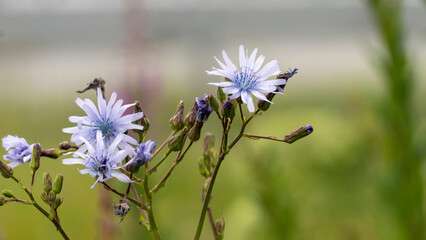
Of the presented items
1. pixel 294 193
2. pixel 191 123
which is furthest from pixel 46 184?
pixel 294 193

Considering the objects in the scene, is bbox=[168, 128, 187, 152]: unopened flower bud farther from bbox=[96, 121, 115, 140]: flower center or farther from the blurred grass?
the blurred grass

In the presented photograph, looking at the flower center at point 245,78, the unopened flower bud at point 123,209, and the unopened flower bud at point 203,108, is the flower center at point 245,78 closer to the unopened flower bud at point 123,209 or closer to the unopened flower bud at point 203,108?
the unopened flower bud at point 203,108

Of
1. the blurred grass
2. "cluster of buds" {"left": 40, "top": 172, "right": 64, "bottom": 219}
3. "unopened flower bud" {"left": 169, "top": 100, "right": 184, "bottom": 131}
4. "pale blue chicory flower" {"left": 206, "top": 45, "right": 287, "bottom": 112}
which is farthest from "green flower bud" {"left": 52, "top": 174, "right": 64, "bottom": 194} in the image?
the blurred grass

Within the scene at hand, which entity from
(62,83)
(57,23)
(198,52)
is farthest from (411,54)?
(57,23)

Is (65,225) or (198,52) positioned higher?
(198,52)

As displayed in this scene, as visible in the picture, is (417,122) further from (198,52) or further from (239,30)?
(239,30)

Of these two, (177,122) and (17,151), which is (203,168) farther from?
(17,151)
